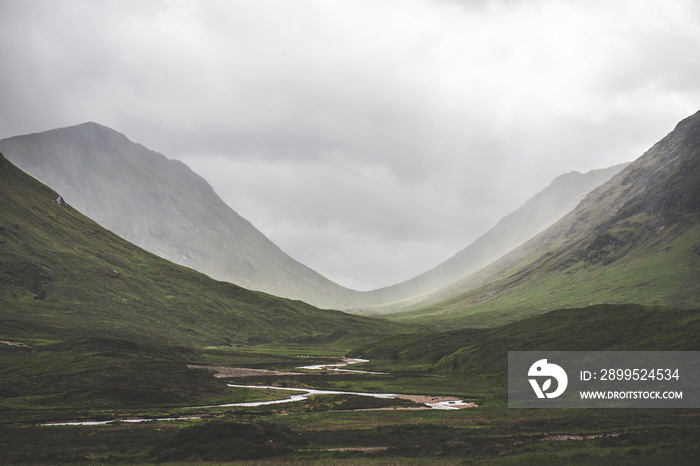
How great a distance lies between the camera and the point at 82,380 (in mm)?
106312

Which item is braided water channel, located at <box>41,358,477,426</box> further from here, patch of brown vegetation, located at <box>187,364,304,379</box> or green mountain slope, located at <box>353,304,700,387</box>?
green mountain slope, located at <box>353,304,700,387</box>

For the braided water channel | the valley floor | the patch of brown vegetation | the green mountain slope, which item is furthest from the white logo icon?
the patch of brown vegetation

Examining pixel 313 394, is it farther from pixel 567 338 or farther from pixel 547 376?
pixel 567 338

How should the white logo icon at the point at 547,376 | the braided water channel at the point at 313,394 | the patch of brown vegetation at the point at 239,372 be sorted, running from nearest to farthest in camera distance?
the braided water channel at the point at 313,394 < the white logo icon at the point at 547,376 < the patch of brown vegetation at the point at 239,372

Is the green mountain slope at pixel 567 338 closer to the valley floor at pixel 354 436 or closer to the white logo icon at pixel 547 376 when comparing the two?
the white logo icon at pixel 547 376

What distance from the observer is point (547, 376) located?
104688 millimetres

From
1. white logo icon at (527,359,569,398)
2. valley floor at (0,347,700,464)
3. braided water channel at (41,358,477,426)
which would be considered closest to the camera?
valley floor at (0,347,700,464)

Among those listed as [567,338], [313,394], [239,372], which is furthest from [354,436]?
[239,372]

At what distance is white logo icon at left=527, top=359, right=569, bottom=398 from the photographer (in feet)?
296

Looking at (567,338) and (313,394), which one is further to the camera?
(567,338)

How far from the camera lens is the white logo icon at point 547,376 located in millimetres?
90125

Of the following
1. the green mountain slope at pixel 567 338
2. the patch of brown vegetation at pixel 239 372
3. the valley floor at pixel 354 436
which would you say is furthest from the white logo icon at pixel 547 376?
the patch of brown vegetation at pixel 239 372

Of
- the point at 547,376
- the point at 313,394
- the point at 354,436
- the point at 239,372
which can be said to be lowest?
the point at 313,394

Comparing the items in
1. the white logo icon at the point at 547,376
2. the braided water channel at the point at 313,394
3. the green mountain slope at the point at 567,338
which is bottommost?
the braided water channel at the point at 313,394
